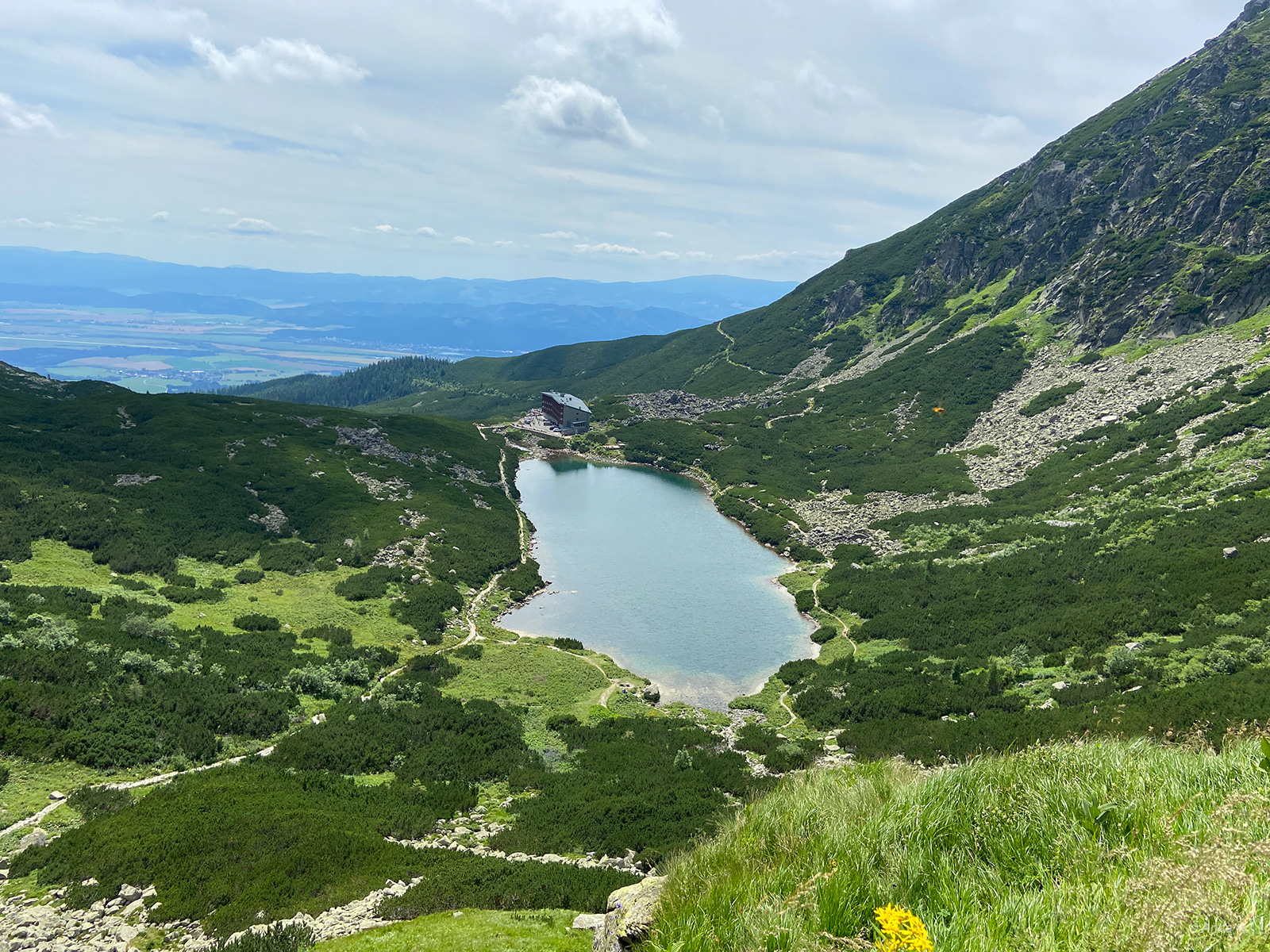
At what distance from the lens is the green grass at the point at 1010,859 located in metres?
5.28

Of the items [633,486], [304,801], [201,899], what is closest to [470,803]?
[304,801]

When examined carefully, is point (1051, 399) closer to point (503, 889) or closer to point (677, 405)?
point (677, 405)

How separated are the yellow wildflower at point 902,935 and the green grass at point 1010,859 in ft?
1.71

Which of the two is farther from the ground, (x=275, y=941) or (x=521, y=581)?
(x=275, y=941)

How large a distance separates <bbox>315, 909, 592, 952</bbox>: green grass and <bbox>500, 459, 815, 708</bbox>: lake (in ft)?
87.5

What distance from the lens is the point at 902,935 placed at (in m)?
5.20

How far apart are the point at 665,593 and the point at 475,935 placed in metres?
46.6

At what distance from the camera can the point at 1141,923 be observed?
16.3ft

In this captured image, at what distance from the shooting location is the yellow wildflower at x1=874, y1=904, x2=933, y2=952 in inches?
197

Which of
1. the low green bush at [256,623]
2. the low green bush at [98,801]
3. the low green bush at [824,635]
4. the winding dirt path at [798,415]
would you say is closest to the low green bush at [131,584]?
the low green bush at [256,623]

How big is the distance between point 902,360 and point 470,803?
126m

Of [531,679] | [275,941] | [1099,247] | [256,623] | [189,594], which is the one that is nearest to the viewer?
[275,941]

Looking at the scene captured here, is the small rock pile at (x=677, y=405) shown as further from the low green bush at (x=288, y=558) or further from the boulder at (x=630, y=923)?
the boulder at (x=630, y=923)

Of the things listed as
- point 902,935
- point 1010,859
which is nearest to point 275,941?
point 1010,859
